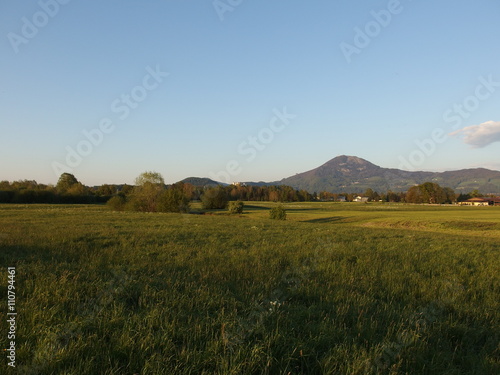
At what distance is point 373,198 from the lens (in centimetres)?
18412

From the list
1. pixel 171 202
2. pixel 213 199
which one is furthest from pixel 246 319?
pixel 213 199

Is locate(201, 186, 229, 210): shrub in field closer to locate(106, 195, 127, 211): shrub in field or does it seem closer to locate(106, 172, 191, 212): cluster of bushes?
locate(106, 172, 191, 212): cluster of bushes

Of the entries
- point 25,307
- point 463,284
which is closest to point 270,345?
point 25,307

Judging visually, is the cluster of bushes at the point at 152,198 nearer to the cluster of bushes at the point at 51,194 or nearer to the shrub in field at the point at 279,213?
the shrub in field at the point at 279,213

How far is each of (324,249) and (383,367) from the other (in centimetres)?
801

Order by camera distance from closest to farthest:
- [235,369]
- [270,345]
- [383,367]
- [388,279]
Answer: [235,369]
[383,367]
[270,345]
[388,279]

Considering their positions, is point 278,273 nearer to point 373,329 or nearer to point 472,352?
point 373,329

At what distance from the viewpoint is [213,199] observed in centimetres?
9606

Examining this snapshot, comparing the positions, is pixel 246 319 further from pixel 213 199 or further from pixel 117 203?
pixel 213 199

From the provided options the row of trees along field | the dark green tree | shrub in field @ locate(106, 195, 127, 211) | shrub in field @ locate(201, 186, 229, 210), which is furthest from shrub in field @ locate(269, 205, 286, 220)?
the dark green tree

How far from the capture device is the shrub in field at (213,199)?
3725 inches

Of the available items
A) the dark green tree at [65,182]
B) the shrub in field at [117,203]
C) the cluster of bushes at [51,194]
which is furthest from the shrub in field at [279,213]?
the dark green tree at [65,182]

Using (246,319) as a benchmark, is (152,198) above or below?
above

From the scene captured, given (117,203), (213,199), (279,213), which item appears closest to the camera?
(279,213)
